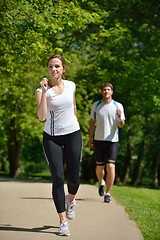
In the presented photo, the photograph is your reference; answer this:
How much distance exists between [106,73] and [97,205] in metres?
9.00

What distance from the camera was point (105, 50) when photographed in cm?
1844

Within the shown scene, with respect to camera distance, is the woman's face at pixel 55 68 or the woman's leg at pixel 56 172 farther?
the woman's face at pixel 55 68

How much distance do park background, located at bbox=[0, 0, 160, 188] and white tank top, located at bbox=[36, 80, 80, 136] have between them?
17.7ft

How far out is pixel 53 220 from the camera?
6969mm

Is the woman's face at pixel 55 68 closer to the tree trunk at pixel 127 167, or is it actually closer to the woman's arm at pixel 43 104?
the woman's arm at pixel 43 104

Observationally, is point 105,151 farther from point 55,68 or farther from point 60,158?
point 55,68

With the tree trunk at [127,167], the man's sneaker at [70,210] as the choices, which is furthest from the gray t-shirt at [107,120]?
the tree trunk at [127,167]

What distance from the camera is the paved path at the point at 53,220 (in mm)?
5898

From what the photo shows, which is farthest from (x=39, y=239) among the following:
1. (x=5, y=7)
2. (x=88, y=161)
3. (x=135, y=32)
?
(x=88, y=161)

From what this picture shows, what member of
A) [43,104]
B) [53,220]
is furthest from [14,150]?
[43,104]

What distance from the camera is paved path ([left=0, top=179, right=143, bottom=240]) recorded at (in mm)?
5898

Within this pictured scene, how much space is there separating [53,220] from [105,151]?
291 cm

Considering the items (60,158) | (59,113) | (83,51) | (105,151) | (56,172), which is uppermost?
(83,51)

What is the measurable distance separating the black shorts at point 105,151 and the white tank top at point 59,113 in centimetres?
315
